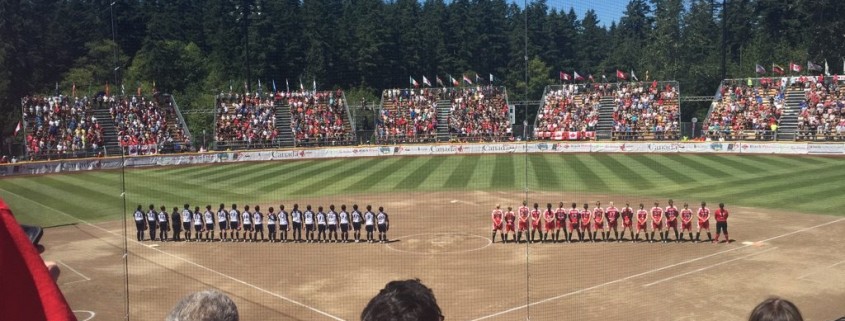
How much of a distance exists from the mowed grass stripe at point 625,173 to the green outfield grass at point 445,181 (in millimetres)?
45

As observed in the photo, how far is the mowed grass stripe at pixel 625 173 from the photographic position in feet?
96.0

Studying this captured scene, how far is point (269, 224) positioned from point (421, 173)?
1424 cm

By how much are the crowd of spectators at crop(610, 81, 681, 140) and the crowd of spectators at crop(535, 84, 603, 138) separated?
139cm

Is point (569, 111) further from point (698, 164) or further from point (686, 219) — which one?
point (686, 219)

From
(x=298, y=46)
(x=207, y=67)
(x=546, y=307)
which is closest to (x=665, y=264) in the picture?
(x=546, y=307)

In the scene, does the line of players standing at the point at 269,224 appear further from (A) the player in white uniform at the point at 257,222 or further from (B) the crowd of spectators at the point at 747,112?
(B) the crowd of spectators at the point at 747,112

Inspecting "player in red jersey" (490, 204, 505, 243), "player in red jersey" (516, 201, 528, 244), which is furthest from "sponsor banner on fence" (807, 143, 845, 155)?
"player in red jersey" (490, 204, 505, 243)

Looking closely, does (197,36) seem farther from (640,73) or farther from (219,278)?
(219,278)

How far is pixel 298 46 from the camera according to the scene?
1991 inches

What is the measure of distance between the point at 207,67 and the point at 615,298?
46035mm

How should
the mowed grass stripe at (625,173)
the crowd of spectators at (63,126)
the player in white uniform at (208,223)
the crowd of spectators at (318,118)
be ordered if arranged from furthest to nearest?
1. the crowd of spectators at (318,118)
2. the crowd of spectators at (63,126)
3. the mowed grass stripe at (625,173)
4. the player in white uniform at (208,223)

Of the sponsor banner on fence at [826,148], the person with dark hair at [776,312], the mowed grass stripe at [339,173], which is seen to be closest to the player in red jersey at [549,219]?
the mowed grass stripe at [339,173]

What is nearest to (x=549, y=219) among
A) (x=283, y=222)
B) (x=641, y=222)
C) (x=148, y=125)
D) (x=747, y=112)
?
(x=641, y=222)

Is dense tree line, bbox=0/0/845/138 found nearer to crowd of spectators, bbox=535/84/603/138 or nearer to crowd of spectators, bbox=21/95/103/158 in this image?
crowd of spectators, bbox=21/95/103/158
